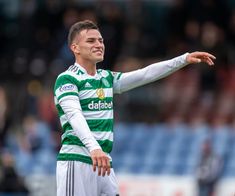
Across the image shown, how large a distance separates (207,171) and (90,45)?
9.44 metres

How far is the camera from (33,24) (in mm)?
20047

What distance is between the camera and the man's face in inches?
358

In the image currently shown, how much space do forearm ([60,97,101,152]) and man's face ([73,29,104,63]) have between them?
0.47 metres

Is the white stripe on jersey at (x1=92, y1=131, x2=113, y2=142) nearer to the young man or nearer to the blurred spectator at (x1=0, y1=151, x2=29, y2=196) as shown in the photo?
the young man

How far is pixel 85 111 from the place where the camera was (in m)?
9.01

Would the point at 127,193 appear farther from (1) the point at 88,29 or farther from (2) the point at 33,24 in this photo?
(1) the point at 88,29

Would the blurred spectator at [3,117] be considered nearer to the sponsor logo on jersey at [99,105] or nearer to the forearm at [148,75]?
the forearm at [148,75]

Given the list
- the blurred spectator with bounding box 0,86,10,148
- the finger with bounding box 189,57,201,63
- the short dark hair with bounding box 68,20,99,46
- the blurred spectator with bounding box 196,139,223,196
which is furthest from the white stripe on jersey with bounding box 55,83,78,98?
the blurred spectator with bounding box 0,86,10,148

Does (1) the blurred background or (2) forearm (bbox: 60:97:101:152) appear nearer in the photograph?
(2) forearm (bbox: 60:97:101:152)

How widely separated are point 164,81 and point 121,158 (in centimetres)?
170

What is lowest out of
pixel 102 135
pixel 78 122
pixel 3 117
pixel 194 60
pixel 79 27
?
pixel 3 117

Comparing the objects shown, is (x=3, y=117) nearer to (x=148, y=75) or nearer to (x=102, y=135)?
(x=148, y=75)

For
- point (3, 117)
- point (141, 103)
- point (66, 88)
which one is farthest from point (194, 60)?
point (3, 117)

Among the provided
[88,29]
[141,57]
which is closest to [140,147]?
[141,57]
